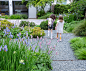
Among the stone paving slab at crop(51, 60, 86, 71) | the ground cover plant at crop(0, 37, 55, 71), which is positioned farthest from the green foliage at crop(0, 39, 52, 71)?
the stone paving slab at crop(51, 60, 86, 71)

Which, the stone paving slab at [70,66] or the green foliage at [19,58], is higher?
the green foliage at [19,58]

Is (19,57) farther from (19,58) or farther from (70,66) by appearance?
(70,66)

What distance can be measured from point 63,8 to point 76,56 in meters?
15.5

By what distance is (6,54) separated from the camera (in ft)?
8.48

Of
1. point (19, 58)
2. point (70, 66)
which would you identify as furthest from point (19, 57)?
point (70, 66)

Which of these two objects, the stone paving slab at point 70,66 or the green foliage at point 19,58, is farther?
the stone paving slab at point 70,66

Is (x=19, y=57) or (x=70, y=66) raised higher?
(x=19, y=57)

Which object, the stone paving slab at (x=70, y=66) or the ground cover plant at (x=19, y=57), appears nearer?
the ground cover plant at (x=19, y=57)

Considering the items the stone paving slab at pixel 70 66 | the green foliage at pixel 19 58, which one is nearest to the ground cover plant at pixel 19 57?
the green foliage at pixel 19 58

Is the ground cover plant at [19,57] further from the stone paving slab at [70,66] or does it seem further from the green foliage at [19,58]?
the stone paving slab at [70,66]

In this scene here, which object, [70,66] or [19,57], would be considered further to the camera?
[70,66]

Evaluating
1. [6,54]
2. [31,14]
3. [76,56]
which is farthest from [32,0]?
[6,54]

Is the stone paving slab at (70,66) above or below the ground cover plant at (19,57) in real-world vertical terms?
below

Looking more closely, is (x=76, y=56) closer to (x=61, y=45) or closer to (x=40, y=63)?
(x=61, y=45)
